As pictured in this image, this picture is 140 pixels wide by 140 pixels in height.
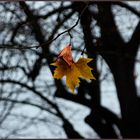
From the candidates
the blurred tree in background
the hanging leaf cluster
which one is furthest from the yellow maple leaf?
the blurred tree in background

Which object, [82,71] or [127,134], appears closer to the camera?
[82,71]

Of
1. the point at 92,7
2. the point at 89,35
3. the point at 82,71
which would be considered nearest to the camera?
the point at 82,71

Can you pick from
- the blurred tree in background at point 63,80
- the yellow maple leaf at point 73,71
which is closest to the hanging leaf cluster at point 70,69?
the yellow maple leaf at point 73,71

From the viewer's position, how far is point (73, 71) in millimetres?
373

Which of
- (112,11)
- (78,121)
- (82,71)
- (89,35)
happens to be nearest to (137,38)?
(112,11)

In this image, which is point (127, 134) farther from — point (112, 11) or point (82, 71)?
point (82, 71)

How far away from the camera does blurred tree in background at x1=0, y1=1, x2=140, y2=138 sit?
204 centimetres

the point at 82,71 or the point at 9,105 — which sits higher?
the point at 82,71

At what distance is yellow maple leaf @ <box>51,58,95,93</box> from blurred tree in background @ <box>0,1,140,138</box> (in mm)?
1624

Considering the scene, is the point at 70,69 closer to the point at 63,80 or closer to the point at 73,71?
the point at 73,71

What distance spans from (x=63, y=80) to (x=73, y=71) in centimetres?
167

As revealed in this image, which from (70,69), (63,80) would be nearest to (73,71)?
(70,69)

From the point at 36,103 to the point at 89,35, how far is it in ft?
1.58

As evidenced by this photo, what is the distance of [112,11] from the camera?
2.09 m
